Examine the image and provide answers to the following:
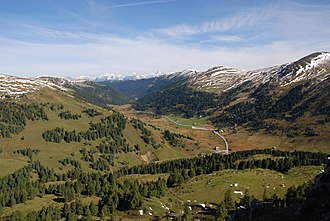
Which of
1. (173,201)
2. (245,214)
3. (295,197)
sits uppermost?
(245,214)

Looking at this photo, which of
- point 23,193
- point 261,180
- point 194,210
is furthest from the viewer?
point 23,193

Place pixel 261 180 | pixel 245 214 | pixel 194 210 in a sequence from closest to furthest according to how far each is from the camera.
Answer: pixel 245 214 → pixel 194 210 → pixel 261 180

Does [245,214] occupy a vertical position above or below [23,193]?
above

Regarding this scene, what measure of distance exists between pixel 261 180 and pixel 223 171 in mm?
24268

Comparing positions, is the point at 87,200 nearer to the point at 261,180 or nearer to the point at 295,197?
the point at 261,180

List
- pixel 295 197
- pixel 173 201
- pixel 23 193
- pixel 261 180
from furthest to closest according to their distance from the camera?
pixel 23 193 < pixel 261 180 < pixel 173 201 < pixel 295 197

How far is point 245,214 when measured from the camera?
254ft

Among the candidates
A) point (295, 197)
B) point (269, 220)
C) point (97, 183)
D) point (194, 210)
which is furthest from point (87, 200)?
point (269, 220)

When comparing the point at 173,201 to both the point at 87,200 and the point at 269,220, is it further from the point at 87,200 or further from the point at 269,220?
the point at 269,220

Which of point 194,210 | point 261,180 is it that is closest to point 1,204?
point 194,210

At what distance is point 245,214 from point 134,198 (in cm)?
7119

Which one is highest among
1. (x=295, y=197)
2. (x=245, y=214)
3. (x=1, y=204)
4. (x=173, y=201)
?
(x=245, y=214)

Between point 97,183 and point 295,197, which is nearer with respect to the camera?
point 295,197

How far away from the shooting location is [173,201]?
149250 mm
